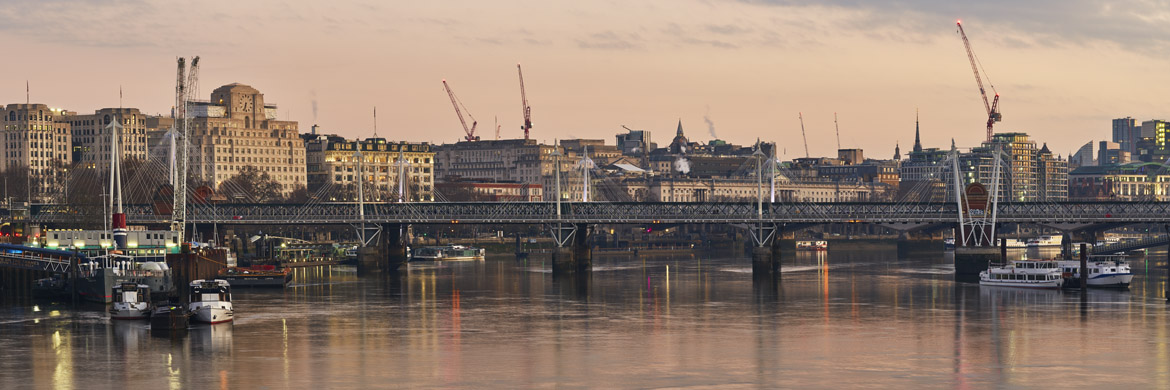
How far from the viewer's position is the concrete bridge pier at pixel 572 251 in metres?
179

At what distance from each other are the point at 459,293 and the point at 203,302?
1673 inches

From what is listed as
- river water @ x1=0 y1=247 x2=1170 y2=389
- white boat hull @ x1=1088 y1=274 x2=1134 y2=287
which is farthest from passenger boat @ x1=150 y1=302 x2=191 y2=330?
white boat hull @ x1=1088 y1=274 x2=1134 y2=287

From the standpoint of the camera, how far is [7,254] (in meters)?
139

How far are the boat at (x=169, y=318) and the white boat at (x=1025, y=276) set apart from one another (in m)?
81.7

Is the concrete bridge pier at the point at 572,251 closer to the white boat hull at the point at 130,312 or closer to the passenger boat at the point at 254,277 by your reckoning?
the passenger boat at the point at 254,277

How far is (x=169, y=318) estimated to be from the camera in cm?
10181

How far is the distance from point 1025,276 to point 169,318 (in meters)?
84.2

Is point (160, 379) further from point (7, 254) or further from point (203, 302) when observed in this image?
point (7, 254)

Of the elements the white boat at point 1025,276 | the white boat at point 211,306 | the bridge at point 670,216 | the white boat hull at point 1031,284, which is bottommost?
the white boat hull at point 1031,284

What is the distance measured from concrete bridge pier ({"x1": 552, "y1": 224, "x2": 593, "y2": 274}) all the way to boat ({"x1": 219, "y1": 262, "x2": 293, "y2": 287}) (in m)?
33.4

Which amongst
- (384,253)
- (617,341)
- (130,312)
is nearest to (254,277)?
(384,253)

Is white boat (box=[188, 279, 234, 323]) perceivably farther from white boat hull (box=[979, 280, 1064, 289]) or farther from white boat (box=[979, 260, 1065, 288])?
white boat (box=[979, 260, 1065, 288])

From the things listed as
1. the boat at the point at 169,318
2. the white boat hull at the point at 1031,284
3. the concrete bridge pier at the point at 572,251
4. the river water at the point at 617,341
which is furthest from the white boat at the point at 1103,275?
the boat at the point at 169,318

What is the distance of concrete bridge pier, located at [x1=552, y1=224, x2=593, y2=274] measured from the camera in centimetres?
17912
